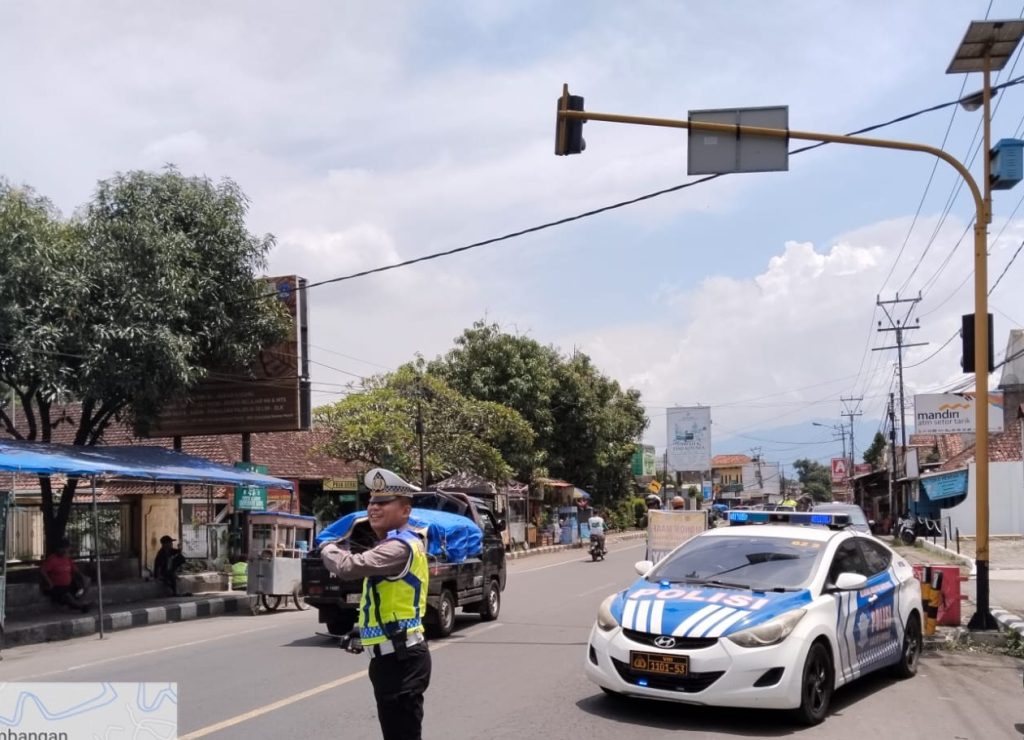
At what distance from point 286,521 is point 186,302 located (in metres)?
5.14

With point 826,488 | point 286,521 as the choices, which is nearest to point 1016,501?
point 286,521

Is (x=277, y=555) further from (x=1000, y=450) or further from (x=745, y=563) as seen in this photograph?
(x=1000, y=450)

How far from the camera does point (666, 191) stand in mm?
13859

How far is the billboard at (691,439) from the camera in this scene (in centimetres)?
4791

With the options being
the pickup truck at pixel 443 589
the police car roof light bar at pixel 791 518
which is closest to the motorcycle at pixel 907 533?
the pickup truck at pixel 443 589

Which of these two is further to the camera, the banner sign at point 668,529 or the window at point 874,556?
the banner sign at point 668,529

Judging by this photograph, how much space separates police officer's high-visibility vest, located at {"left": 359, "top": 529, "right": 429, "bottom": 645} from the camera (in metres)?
4.76

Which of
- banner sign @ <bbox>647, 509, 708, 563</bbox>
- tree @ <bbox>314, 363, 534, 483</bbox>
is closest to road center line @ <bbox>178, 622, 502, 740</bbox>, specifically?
banner sign @ <bbox>647, 509, 708, 563</bbox>


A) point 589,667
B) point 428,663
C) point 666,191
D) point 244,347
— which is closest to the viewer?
point 428,663

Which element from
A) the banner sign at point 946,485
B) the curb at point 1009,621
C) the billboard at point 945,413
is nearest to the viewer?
the curb at point 1009,621

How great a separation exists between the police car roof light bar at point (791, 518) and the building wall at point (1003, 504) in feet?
107

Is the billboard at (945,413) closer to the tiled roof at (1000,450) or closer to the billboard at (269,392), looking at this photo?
the tiled roof at (1000,450)

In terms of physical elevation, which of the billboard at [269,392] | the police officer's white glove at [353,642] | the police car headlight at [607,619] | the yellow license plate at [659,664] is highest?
the billboard at [269,392]

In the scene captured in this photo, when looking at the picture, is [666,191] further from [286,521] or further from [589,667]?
[286,521]
